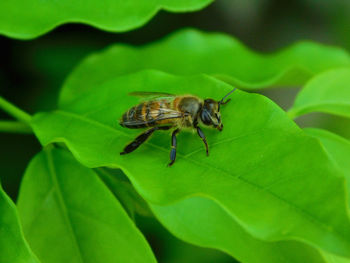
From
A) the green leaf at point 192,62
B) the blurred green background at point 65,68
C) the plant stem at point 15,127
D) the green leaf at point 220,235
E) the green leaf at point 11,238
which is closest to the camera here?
the green leaf at point 11,238

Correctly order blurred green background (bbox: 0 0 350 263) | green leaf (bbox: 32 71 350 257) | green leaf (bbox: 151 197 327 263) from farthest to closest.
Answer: blurred green background (bbox: 0 0 350 263) < green leaf (bbox: 151 197 327 263) < green leaf (bbox: 32 71 350 257)

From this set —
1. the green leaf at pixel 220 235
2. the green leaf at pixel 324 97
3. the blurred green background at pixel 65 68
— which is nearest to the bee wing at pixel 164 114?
the green leaf at pixel 220 235

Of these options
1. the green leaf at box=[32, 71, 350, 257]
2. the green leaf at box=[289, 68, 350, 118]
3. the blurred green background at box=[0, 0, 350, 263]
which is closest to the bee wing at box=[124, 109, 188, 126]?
the green leaf at box=[32, 71, 350, 257]

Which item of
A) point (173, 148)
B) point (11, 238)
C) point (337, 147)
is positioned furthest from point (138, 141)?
point (337, 147)

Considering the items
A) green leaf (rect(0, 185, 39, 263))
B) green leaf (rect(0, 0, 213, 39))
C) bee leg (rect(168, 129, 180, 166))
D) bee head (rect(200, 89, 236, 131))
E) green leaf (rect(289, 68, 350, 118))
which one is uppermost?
green leaf (rect(0, 0, 213, 39))

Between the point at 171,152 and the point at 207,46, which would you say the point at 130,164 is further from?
the point at 207,46

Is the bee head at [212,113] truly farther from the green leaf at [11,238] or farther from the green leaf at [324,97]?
the green leaf at [11,238]

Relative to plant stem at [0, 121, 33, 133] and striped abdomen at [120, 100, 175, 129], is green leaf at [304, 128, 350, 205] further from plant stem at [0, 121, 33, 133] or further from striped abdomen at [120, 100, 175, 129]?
plant stem at [0, 121, 33, 133]
